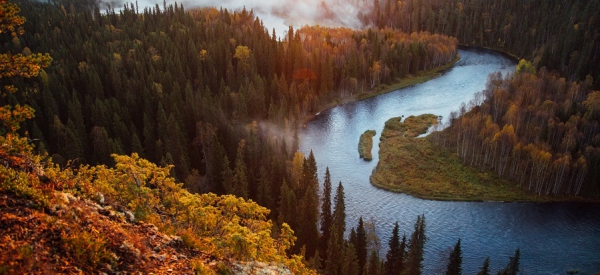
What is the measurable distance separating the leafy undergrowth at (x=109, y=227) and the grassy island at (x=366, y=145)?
272 feet

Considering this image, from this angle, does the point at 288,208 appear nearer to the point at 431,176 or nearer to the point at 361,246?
the point at 361,246

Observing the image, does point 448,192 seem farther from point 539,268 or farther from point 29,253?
point 29,253

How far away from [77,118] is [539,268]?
360 feet

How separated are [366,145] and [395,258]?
55417 millimetres

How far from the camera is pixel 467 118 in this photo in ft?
367

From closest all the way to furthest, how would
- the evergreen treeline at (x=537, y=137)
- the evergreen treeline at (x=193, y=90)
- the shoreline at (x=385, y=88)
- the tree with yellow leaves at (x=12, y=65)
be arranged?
the tree with yellow leaves at (x=12, y=65) → the evergreen treeline at (x=537, y=137) → the evergreen treeline at (x=193, y=90) → the shoreline at (x=385, y=88)

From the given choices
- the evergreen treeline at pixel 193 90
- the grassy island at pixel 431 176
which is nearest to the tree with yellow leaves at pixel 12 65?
the evergreen treeline at pixel 193 90

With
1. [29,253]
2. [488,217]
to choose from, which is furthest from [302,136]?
[29,253]

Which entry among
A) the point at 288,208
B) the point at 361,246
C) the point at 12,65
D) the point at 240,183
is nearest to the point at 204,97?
the point at 240,183

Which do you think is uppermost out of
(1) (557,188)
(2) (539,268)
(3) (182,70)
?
(3) (182,70)

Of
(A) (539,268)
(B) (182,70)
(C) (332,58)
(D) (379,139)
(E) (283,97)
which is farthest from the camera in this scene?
(C) (332,58)

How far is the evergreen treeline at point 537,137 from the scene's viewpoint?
9312cm

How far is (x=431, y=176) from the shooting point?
10094 cm

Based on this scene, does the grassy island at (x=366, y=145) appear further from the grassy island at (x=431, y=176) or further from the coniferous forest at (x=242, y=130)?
the coniferous forest at (x=242, y=130)
